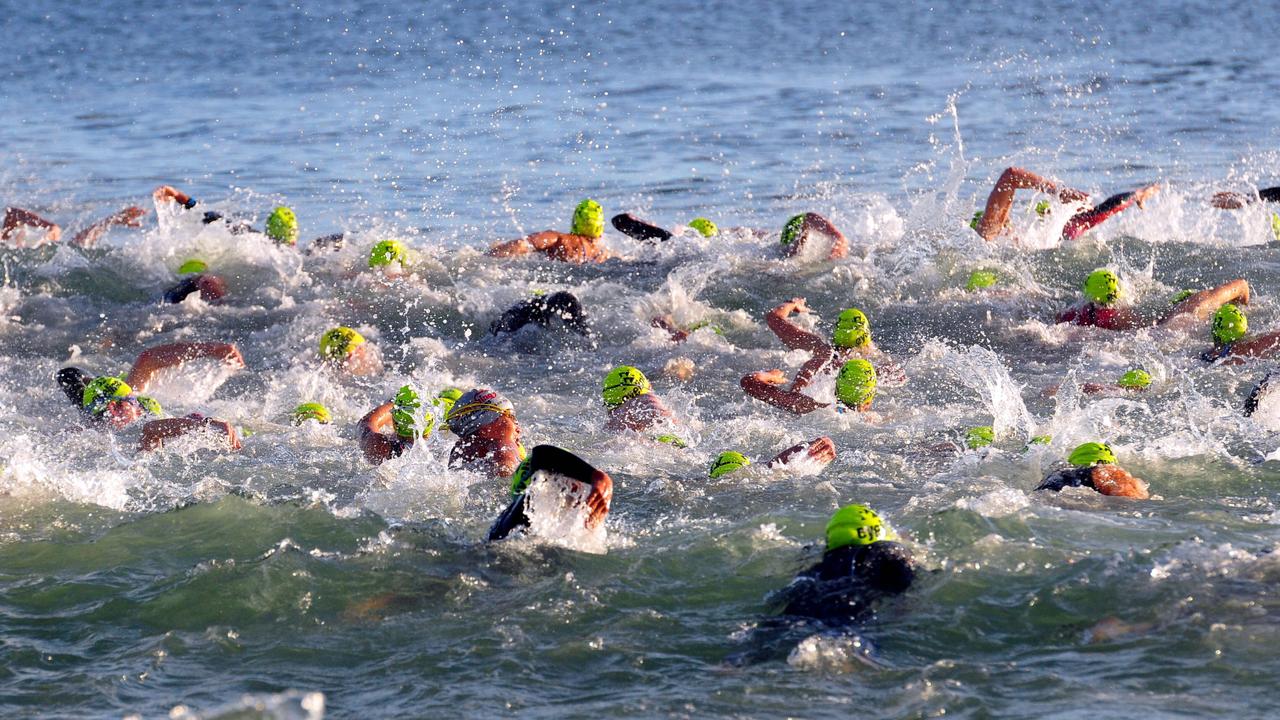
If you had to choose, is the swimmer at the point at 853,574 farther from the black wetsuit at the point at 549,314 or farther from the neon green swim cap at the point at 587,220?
the neon green swim cap at the point at 587,220

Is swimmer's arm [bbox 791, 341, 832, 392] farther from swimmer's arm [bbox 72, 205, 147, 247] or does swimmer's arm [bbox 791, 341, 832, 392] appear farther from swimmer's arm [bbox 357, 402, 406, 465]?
swimmer's arm [bbox 72, 205, 147, 247]

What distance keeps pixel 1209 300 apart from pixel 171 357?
7.80 meters

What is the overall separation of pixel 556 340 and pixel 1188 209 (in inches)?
287

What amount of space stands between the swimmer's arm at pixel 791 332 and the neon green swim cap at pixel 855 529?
4943 mm

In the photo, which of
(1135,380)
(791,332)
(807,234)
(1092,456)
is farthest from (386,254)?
(1092,456)

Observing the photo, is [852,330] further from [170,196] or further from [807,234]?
[170,196]

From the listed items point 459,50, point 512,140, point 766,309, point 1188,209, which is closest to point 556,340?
point 766,309

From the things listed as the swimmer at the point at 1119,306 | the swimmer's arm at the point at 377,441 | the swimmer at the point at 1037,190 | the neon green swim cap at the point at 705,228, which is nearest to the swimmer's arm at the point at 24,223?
the neon green swim cap at the point at 705,228

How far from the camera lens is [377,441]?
7.89 meters

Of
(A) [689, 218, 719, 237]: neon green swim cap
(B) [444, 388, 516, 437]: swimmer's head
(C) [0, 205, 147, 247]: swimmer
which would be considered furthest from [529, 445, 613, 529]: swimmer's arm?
(C) [0, 205, 147, 247]: swimmer

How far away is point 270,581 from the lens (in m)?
5.98

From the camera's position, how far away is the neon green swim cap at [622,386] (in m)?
8.22

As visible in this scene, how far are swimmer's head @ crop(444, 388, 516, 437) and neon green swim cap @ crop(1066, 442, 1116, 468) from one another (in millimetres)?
2864

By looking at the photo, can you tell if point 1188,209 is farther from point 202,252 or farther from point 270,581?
point 270,581
